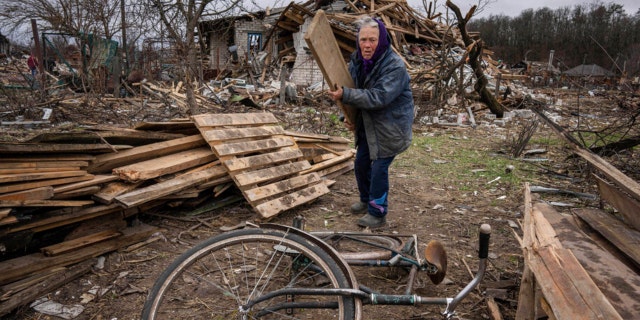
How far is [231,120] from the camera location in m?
4.31

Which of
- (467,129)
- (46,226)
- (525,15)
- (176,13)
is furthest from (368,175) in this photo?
(525,15)

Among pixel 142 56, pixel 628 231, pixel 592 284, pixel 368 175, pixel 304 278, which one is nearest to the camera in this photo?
pixel 592 284

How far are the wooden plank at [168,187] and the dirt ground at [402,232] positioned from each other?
0.44 metres

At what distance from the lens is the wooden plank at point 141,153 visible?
338cm

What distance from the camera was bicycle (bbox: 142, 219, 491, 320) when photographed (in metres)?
1.93

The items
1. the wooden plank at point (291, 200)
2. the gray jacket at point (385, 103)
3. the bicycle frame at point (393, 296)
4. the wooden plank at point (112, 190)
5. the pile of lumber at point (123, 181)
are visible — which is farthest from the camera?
the wooden plank at point (291, 200)

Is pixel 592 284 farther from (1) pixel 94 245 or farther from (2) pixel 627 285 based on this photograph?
(1) pixel 94 245

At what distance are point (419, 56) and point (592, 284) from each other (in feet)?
49.4

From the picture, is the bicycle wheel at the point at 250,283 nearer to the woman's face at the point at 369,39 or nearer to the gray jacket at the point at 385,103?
the gray jacket at the point at 385,103

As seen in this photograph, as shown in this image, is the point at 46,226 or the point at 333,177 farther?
the point at 333,177

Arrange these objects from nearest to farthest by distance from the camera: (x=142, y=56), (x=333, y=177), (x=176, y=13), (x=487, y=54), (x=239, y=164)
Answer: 1. (x=239, y=164)
2. (x=333, y=177)
3. (x=176, y=13)
4. (x=142, y=56)
5. (x=487, y=54)

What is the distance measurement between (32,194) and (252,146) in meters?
2.00

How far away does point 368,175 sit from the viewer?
4.18 meters

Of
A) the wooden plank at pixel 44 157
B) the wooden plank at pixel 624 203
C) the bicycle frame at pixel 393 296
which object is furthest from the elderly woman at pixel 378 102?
the wooden plank at pixel 44 157
